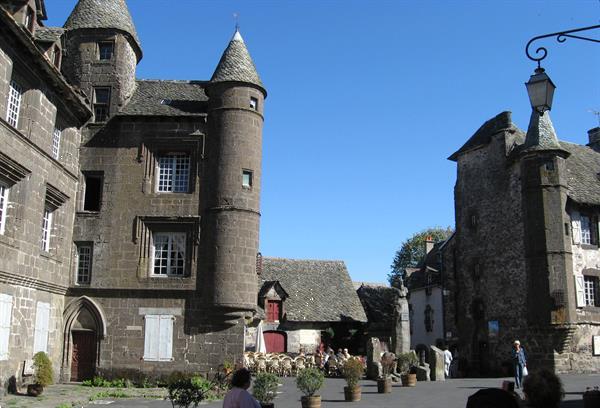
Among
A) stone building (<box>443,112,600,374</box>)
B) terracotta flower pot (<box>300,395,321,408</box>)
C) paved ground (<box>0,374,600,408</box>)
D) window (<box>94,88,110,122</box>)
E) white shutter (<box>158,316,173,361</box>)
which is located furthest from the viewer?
stone building (<box>443,112,600,374</box>)

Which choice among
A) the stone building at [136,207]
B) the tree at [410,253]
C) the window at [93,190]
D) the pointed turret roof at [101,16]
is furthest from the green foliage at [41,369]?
the tree at [410,253]

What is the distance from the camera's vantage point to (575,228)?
103ft

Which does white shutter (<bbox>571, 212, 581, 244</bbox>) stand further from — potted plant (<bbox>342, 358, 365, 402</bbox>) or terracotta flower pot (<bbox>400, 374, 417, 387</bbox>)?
potted plant (<bbox>342, 358, 365, 402</bbox>)

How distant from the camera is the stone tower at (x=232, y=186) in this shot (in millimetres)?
23094

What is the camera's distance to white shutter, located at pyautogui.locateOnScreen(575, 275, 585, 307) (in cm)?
2950

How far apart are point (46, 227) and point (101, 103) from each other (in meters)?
5.86

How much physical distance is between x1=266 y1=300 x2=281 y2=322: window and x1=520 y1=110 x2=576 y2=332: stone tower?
15924 mm

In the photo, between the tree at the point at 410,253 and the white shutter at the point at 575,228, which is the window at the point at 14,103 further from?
the tree at the point at 410,253

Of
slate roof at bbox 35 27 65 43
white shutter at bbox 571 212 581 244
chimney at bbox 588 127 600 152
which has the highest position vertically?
chimney at bbox 588 127 600 152

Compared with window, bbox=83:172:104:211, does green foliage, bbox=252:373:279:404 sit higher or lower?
lower

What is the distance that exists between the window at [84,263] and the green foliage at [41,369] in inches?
177

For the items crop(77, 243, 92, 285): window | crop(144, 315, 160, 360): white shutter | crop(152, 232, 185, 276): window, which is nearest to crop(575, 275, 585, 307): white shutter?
crop(152, 232, 185, 276): window

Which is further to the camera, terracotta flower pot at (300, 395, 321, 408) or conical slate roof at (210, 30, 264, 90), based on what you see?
conical slate roof at (210, 30, 264, 90)

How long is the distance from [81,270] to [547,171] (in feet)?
71.3
